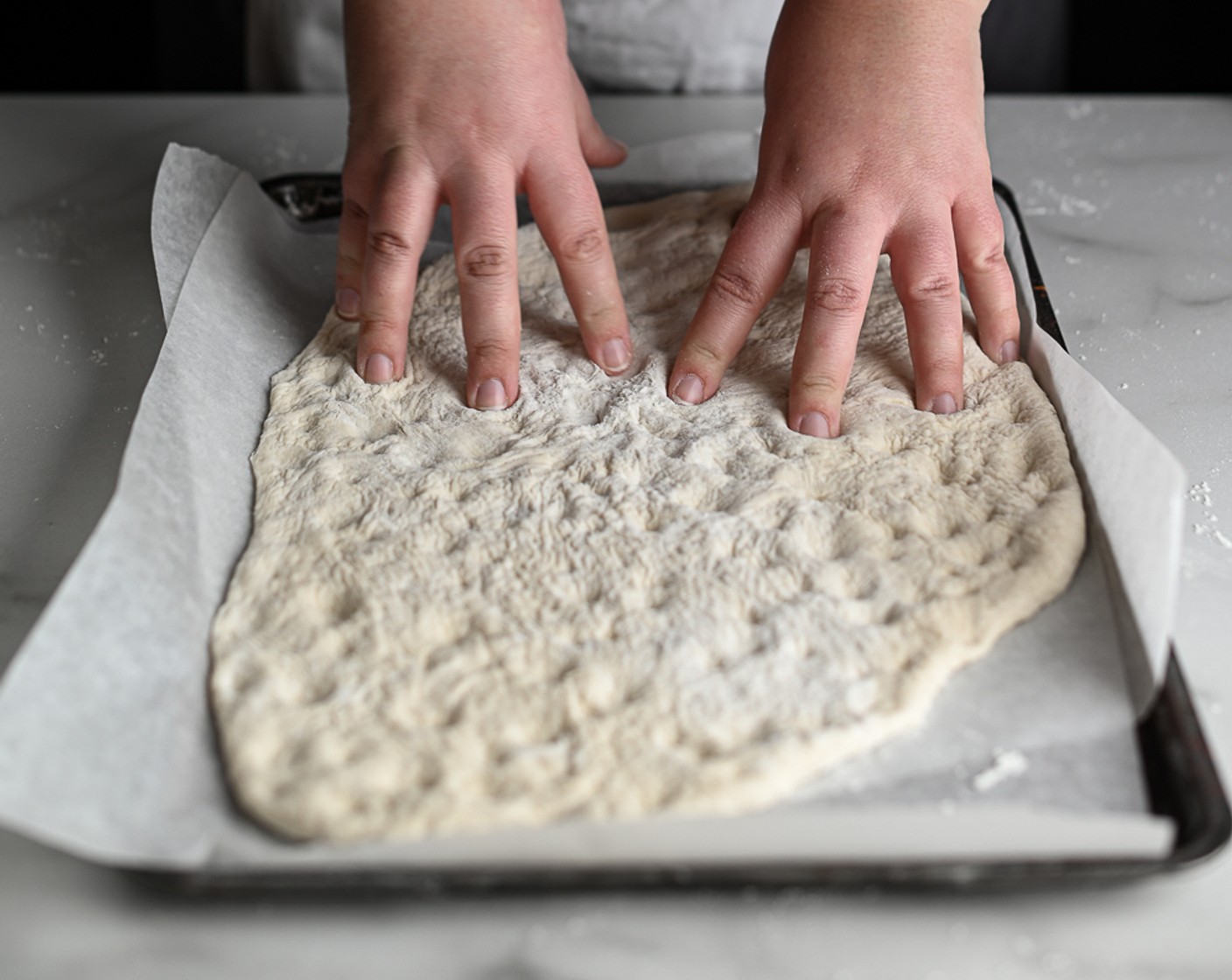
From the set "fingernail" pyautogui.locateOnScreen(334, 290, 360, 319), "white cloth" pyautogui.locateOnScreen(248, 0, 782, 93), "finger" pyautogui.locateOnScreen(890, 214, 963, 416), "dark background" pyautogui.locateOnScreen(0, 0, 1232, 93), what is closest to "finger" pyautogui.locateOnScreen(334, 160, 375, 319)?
"fingernail" pyautogui.locateOnScreen(334, 290, 360, 319)

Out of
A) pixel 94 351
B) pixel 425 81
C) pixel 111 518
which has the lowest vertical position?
pixel 94 351

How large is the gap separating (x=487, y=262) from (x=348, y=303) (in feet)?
0.49

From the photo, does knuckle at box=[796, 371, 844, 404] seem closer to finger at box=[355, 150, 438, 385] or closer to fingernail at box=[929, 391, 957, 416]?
fingernail at box=[929, 391, 957, 416]

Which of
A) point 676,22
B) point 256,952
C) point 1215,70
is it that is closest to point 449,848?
point 256,952

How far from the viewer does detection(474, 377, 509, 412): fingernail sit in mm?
805

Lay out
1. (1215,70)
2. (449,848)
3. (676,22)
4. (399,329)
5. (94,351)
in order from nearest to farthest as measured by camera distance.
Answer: (449,848)
(399,329)
(94,351)
(676,22)
(1215,70)

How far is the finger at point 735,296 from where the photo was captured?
81 centimetres

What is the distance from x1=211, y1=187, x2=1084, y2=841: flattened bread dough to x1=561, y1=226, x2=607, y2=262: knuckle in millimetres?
70

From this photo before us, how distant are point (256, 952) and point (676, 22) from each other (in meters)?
1.14

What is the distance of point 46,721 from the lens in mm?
529

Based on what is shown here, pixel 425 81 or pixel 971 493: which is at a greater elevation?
pixel 425 81

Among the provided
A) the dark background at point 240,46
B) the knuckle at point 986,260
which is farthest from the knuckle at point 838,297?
the dark background at point 240,46

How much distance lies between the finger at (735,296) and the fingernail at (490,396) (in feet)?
0.39

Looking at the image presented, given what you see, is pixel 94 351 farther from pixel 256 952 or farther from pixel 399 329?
pixel 256 952
